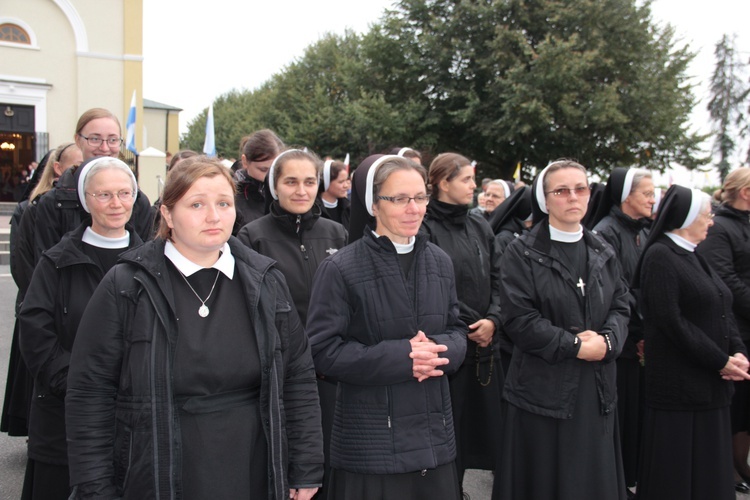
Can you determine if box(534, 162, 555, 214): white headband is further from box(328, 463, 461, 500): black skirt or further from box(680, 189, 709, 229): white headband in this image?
box(328, 463, 461, 500): black skirt

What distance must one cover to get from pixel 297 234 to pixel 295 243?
0.07 meters

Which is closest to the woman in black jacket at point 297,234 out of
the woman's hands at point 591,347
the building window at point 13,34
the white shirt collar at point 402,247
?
the white shirt collar at point 402,247

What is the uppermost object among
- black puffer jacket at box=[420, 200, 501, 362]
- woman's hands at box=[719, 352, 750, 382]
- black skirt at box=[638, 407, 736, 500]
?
black puffer jacket at box=[420, 200, 501, 362]

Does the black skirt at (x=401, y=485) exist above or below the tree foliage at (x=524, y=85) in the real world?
below

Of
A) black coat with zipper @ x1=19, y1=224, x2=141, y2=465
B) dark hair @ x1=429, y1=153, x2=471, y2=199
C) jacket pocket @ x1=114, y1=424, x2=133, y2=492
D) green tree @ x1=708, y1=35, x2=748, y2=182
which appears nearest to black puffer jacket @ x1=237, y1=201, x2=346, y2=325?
dark hair @ x1=429, y1=153, x2=471, y2=199

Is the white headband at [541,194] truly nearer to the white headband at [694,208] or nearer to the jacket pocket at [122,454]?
the white headband at [694,208]

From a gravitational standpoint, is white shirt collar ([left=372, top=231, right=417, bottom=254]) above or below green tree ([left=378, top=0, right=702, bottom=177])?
below

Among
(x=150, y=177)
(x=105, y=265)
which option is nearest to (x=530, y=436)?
(x=105, y=265)

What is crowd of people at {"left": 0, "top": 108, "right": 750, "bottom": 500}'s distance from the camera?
236 cm

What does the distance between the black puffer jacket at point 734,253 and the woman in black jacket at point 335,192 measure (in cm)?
352

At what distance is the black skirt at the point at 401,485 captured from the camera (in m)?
2.96

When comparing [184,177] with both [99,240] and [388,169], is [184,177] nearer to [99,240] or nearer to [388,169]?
[388,169]

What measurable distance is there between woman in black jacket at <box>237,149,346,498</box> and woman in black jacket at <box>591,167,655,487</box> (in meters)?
2.45

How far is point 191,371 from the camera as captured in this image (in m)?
2.36
